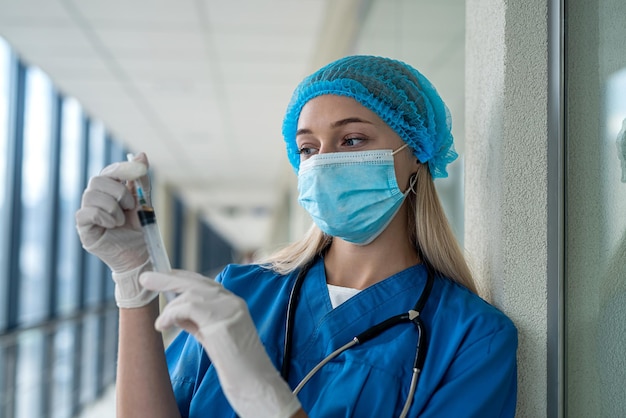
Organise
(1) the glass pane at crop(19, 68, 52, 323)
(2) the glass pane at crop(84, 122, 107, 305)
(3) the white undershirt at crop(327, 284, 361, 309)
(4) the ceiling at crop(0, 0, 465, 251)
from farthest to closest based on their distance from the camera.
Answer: (2) the glass pane at crop(84, 122, 107, 305) → (1) the glass pane at crop(19, 68, 52, 323) → (4) the ceiling at crop(0, 0, 465, 251) → (3) the white undershirt at crop(327, 284, 361, 309)

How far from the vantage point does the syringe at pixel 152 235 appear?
98 centimetres


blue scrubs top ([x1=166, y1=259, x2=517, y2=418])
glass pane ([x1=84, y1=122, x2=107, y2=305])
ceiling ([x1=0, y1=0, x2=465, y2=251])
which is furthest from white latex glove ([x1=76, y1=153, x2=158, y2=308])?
glass pane ([x1=84, y1=122, x2=107, y2=305])

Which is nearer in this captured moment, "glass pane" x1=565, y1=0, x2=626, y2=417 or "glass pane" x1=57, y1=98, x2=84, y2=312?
"glass pane" x1=565, y1=0, x2=626, y2=417

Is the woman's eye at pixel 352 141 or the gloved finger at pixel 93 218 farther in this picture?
the woman's eye at pixel 352 141

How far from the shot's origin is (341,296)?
4.18ft

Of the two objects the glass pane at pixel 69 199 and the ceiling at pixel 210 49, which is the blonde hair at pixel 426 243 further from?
the glass pane at pixel 69 199

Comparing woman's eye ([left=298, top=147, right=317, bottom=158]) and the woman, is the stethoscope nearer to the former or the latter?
the woman

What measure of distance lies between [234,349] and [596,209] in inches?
27.1

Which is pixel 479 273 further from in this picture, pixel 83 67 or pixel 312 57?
pixel 83 67

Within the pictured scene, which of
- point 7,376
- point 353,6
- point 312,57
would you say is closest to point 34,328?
point 7,376

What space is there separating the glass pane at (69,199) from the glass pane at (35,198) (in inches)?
11.1

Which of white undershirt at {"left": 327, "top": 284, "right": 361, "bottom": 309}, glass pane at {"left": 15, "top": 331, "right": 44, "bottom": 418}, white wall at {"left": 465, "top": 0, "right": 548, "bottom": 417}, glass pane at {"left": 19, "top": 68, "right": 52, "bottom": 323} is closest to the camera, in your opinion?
white wall at {"left": 465, "top": 0, "right": 548, "bottom": 417}

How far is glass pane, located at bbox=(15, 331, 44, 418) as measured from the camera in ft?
11.8

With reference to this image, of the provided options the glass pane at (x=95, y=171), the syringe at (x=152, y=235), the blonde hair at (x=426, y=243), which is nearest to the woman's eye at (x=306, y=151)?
the blonde hair at (x=426, y=243)
